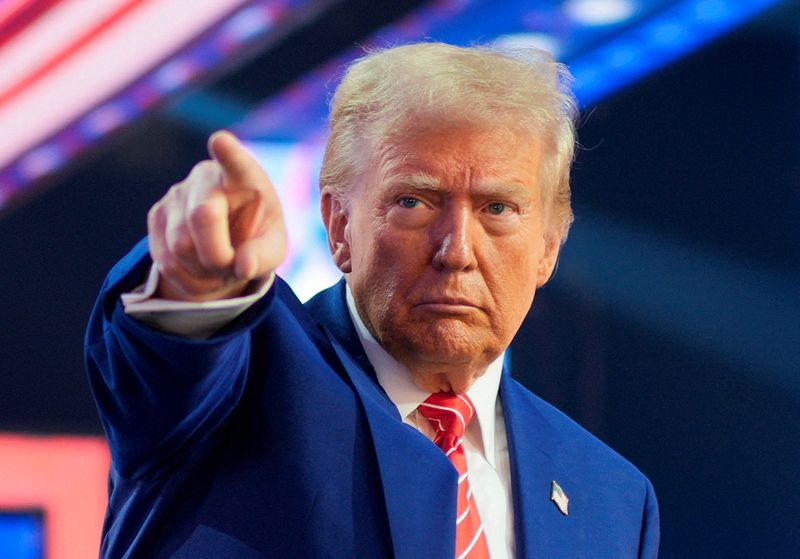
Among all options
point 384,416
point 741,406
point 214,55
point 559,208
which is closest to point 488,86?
point 559,208

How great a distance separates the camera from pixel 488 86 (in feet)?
4.82

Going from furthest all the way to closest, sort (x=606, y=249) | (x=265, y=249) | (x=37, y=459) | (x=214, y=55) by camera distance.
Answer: (x=606, y=249)
(x=214, y=55)
(x=37, y=459)
(x=265, y=249)

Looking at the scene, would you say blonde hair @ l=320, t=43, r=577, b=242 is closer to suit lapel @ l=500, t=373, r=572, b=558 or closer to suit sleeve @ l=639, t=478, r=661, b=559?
suit lapel @ l=500, t=373, r=572, b=558

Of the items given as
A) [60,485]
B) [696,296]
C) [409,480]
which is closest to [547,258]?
[409,480]

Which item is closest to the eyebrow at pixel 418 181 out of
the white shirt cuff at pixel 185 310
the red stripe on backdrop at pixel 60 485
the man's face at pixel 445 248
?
the man's face at pixel 445 248

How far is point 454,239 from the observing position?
4.59 ft

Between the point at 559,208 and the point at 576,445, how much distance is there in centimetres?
34

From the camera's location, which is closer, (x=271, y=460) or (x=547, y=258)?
(x=271, y=460)

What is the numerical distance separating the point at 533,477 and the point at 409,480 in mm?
260

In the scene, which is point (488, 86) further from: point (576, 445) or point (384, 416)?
point (576, 445)

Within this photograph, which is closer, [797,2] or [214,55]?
[214,55]

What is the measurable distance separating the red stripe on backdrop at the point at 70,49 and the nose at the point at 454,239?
101 centimetres

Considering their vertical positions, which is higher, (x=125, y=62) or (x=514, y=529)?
(x=125, y=62)

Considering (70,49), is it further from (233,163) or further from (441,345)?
(233,163)
